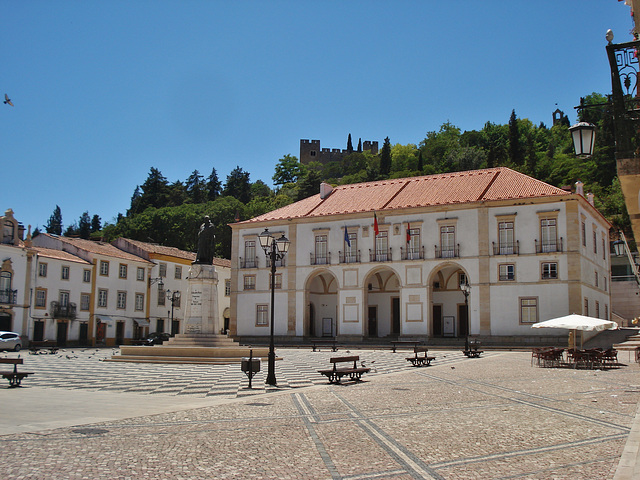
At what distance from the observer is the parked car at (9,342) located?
36.9m

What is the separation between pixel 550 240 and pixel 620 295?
63.8 ft

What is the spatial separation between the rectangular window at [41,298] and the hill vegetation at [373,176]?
18268 millimetres

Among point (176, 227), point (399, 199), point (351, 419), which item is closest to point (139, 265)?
point (399, 199)

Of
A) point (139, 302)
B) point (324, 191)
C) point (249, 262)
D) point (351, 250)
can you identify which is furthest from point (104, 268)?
point (351, 250)

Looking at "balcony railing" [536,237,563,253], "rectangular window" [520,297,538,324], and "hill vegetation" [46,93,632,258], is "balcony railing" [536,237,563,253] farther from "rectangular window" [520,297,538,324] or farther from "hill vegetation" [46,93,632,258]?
"hill vegetation" [46,93,632,258]

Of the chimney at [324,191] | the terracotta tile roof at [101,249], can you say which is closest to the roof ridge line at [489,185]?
the chimney at [324,191]

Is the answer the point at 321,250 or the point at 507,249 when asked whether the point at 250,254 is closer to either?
the point at 321,250

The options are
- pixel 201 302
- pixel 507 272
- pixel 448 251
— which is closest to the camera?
pixel 201 302

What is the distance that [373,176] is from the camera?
106 m

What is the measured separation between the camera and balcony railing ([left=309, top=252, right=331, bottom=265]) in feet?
154

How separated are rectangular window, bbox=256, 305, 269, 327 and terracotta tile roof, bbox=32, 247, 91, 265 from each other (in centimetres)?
1344

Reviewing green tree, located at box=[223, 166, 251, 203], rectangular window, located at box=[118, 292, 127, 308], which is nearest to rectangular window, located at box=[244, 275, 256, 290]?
rectangular window, located at box=[118, 292, 127, 308]

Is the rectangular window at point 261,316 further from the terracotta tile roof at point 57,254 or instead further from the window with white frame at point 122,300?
the terracotta tile roof at point 57,254

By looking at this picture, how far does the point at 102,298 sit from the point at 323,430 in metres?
44.5
